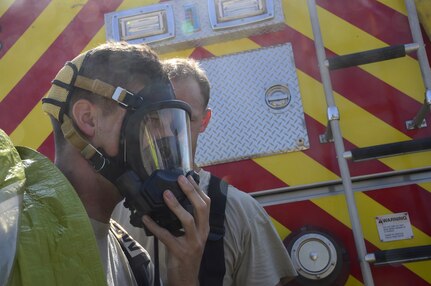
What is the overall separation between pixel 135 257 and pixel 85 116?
446 millimetres

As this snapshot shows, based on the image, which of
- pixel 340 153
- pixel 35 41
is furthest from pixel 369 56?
pixel 35 41

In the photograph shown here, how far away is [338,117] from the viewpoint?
2113 mm

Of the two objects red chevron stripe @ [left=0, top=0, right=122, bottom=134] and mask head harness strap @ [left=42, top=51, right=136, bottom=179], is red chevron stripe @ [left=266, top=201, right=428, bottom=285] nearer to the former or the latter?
mask head harness strap @ [left=42, top=51, right=136, bottom=179]

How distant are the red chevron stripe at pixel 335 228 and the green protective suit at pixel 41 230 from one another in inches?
50.0

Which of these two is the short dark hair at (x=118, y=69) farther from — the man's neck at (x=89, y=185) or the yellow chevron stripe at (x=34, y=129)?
the yellow chevron stripe at (x=34, y=129)

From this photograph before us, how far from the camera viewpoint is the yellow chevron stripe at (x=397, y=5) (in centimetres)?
243

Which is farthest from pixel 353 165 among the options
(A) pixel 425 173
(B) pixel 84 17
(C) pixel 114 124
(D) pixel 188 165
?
(B) pixel 84 17

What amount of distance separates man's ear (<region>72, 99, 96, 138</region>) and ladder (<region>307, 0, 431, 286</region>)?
3.57 ft

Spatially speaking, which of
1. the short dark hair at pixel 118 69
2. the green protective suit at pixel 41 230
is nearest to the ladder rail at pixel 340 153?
the short dark hair at pixel 118 69

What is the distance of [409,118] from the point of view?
2254 mm

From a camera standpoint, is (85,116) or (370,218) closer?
(85,116)

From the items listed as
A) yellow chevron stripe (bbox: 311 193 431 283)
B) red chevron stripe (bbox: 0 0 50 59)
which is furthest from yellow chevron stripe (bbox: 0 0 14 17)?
yellow chevron stripe (bbox: 311 193 431 283)

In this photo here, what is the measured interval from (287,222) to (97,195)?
41.5 inches

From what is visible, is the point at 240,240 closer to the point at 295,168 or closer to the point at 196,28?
the point at 295,168
